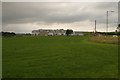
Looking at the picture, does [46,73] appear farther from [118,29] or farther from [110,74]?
[118,29]

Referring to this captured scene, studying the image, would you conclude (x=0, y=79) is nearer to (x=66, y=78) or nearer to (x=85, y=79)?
(x=66, y=78)

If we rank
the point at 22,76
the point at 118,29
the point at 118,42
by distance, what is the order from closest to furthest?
the point at 22,76
the point at 118,42
the point at 118,29

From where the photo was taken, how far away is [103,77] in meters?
13.4

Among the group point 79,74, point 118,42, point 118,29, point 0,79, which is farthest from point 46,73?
point 118,29

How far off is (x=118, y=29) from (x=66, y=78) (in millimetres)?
102173

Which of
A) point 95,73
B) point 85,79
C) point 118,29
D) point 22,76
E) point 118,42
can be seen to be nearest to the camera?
point 85,79

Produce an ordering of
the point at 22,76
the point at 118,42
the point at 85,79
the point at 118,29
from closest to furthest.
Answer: the point at 85,79 → the point at 22,76 → the point at 118,42 → the point at 118,29

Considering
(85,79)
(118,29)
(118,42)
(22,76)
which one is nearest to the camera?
(85,79)

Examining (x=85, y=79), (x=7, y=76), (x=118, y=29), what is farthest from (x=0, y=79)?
(x=118, y=29)

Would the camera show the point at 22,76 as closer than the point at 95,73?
Yes

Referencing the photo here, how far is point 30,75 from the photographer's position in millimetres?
14008

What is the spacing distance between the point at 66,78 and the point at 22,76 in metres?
2.11

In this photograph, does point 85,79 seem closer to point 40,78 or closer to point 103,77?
point 103,77

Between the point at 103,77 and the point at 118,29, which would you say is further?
the point at 118,29
